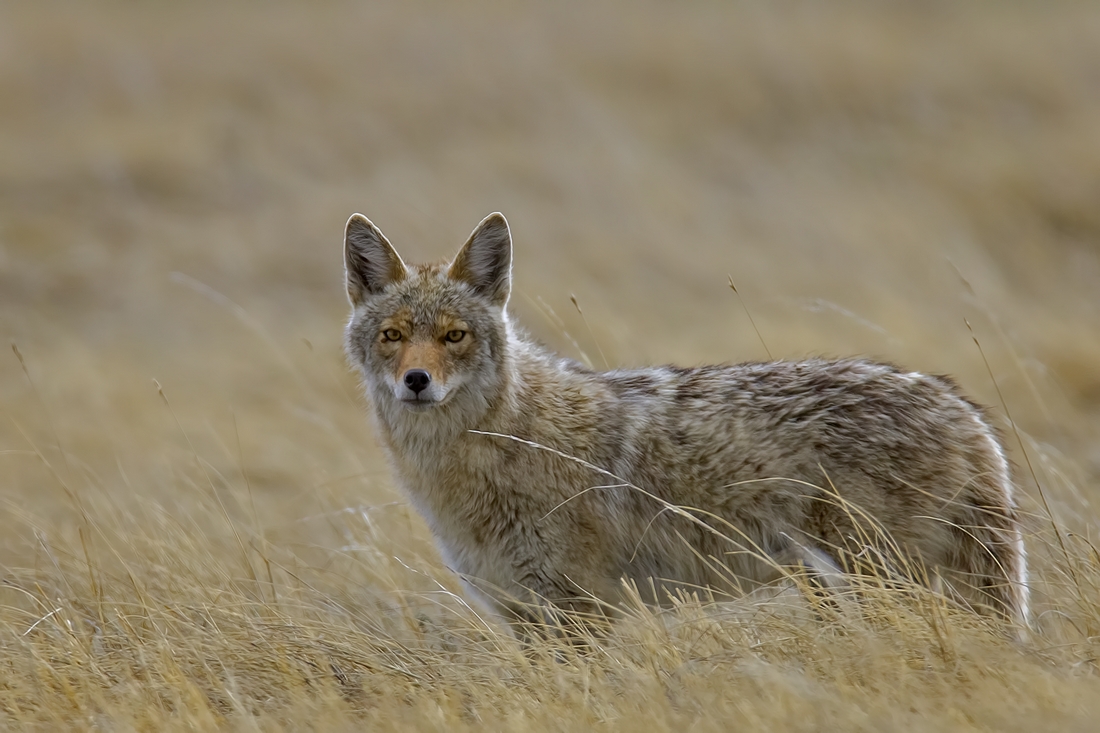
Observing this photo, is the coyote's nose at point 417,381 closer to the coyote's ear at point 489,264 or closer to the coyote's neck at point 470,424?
the coyote's neck at point 470,424

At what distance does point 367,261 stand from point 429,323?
63cm

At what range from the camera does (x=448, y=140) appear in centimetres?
1848

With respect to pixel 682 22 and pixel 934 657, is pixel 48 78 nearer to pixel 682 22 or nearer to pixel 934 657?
pixel 682 22

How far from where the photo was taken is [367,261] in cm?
593

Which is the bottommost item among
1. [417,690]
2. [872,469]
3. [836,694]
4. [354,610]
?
[354,610]

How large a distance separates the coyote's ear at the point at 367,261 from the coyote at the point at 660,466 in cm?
4

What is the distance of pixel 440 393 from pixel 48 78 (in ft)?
63.2

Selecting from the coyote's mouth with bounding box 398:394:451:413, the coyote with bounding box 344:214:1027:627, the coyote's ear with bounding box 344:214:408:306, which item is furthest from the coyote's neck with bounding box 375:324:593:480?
the coyote's ear with bounding box 344:214:408:306

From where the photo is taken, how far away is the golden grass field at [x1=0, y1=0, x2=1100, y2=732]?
4258 mm

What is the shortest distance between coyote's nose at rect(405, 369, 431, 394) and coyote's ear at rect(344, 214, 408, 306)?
0.84m

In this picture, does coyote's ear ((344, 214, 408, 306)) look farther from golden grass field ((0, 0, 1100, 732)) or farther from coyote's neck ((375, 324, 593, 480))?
golden grass field ((0, 0, 1100, 732))

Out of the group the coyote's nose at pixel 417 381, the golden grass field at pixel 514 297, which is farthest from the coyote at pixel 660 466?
the golden grass field at pixel 514 297

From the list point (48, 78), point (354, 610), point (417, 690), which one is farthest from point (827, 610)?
point (48, 78)

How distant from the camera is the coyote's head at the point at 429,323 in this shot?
5344 mm
